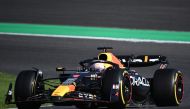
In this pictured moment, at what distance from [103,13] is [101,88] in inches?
770

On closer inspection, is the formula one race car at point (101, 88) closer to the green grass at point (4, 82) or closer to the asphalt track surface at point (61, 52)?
the green grass at point (4, 82)

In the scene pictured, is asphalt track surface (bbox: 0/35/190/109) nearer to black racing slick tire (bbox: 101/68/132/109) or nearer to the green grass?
the green grass

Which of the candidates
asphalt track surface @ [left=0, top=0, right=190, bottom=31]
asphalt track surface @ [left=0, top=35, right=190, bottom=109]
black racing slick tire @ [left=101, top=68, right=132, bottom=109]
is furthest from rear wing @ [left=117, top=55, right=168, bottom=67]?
asphalt track surface @ [left=0, top=0, right=190, bottom=31]

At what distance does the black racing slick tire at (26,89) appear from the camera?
48.3ft

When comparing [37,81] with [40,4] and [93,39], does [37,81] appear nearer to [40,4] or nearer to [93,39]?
[93,39]

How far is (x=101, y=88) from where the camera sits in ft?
47.8

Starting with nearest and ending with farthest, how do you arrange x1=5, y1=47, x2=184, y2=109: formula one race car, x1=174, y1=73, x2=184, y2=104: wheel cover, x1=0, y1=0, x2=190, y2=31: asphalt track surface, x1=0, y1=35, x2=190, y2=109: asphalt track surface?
x1=5, y1=47, x2=184, y2=109: formula one race car, x1=174, y1=73, x2=184, y2=104: wheel cover, x1=0, y1=35, x2=190, y2=109: asphalt track surface, x1=0, y1=0, x2=190, y2=31: asphalt track surface

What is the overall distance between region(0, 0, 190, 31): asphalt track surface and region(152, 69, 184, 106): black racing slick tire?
1475 cm

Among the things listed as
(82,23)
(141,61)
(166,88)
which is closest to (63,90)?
(166,88)

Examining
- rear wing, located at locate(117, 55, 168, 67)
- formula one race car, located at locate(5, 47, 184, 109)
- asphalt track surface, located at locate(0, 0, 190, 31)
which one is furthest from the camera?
asphalt track surface, located at locate(0, 0, 190, 31)

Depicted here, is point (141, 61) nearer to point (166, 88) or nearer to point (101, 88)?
point (166, 88)

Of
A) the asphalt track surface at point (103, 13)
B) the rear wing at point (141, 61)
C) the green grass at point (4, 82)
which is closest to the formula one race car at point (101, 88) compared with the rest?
the rear wing at point (141, 61)

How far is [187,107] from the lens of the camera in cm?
1753

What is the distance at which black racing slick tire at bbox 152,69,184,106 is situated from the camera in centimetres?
1533
